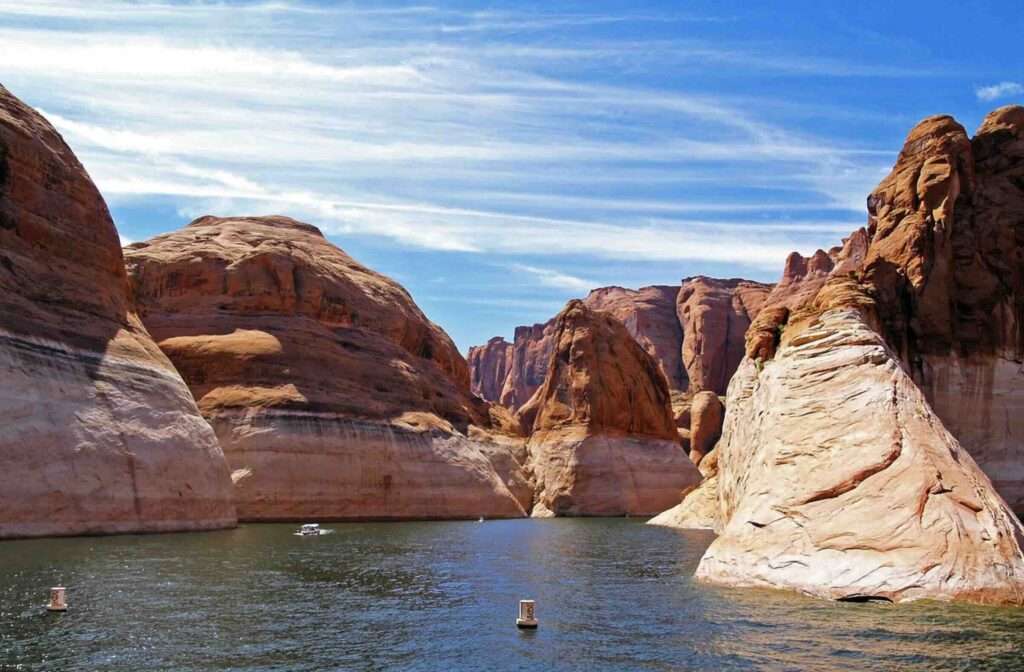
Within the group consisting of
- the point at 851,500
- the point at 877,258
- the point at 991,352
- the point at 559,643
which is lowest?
the point at 559,643

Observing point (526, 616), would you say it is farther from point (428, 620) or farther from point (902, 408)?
point (902, 408)

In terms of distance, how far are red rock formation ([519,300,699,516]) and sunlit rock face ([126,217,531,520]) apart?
16.9ft

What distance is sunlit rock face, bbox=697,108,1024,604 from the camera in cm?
2891

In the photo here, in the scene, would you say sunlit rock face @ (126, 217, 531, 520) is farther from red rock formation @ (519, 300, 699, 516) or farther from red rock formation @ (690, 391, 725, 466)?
red rock formation @ (690, 391, 725, 466)

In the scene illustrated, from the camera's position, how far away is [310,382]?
8194cm

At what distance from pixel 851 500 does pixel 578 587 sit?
32.9ft

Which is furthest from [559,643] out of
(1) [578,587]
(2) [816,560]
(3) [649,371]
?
(3) [649,371]

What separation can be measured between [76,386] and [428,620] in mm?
28741

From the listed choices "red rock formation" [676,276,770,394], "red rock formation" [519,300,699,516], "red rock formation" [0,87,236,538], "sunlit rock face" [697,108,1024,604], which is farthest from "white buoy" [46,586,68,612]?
"red rock formation" [676,276,770,394]

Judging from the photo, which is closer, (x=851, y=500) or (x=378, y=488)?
(x=851, y=500)

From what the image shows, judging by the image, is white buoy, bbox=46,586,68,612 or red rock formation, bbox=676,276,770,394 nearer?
white buoy, bbox=46,586,68,612

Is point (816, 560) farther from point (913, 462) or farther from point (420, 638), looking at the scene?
point (420, 638)

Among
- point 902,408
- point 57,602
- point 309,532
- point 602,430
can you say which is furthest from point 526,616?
point 602,430

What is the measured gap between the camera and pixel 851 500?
31.3 meters
